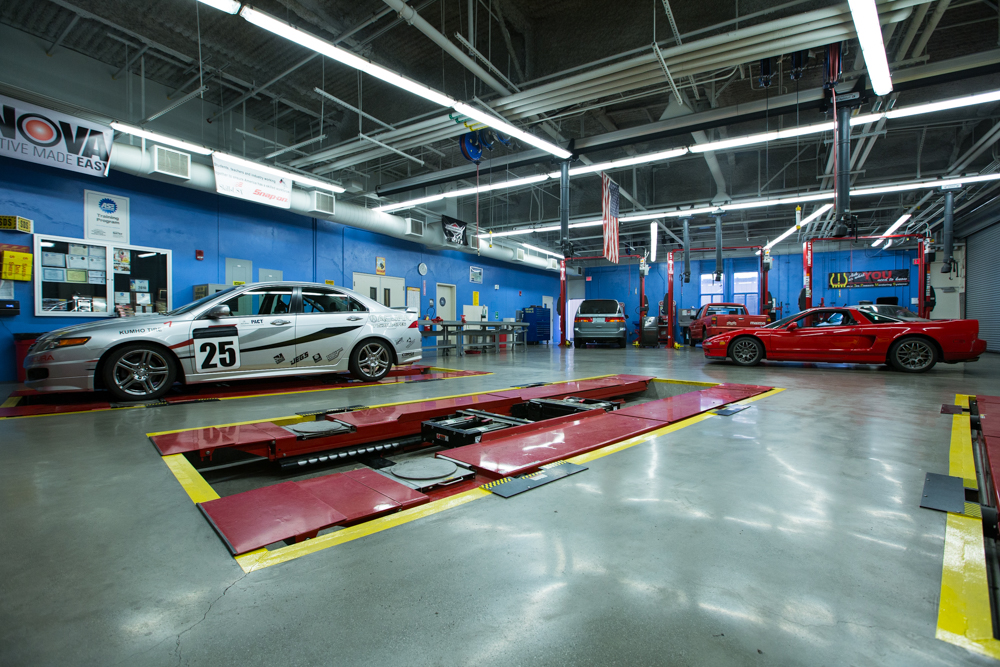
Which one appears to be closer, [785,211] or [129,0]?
[129,0]

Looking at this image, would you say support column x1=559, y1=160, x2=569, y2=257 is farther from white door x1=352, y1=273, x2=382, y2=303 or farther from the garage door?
the garage door

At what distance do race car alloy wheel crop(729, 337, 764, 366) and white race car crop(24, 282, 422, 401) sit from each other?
6.28m

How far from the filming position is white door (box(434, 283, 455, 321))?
1501cm

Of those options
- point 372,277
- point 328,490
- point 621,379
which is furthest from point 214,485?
point 372,277

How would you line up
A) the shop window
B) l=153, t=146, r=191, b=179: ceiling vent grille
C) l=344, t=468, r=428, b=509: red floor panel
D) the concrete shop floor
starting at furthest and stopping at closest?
the shop window
l=153, t=146, r=191, b=179: ceiling vent grille
l=344, t=468, r=428, b=509: red floor panel
the concrete shop floor

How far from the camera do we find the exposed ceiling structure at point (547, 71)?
5906mm

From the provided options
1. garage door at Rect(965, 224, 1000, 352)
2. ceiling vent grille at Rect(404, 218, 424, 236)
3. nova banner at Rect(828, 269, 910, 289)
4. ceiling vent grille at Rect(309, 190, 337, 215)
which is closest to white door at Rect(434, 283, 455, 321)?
ceiling vent grille at Rect(404, 218, 424, 236)

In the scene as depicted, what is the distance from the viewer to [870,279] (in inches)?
707

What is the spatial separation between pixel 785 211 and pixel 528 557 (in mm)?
18220

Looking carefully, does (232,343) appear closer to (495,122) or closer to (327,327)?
(327,327)

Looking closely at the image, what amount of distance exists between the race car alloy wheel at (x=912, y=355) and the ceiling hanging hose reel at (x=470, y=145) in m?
7.96

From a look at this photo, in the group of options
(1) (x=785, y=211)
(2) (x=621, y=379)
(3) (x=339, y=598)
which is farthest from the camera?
(1) (x=785, y=211)

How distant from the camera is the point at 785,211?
15.6 meters

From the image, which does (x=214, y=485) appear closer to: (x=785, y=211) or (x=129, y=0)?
(x=129, y=0)
